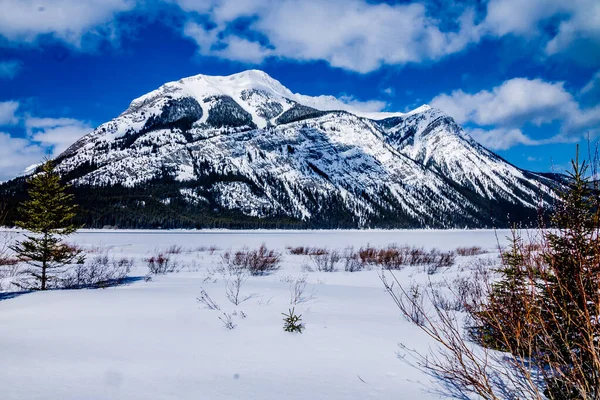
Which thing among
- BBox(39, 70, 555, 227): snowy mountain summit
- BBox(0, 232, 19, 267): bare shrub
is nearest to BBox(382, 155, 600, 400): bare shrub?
BBox(0, 232, 19, 267): bare shrub

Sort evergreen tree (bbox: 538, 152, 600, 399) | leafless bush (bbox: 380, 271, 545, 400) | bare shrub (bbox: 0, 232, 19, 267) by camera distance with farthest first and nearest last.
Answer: bare shrub (bbox: 0, 232, 19, 267) → leafless bush (bbox: 380, 271, 545, 400) → evergreen tree (bbox: 538, 152, 600, 399)

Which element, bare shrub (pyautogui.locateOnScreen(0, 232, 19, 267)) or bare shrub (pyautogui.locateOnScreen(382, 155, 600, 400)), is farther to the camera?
bare shrub (pyautogui.locateOnScreen(0, 232, 19, 267))

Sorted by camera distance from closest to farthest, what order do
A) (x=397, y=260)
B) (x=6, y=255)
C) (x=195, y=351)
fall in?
(x=195, y=351) → (x=6, y=255) → (x=397, y=260)

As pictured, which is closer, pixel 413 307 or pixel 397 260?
pixel 413 307

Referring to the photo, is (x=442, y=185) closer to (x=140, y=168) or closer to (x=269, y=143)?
(x=269, y=143)

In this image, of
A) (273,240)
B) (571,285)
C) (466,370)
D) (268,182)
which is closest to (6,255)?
(466,370)

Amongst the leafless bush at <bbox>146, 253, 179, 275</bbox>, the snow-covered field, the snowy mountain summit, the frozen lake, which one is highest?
the snowy mountain summit

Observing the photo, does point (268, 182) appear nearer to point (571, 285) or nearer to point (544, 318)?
point (544, 318)

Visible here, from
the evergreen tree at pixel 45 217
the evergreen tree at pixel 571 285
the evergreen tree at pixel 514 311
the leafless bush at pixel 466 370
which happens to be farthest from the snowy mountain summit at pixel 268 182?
the evergreen tree at pixel 571 285

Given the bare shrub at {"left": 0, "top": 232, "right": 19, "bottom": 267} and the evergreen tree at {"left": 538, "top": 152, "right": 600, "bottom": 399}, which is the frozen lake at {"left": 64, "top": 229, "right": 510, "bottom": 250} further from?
the evergreen tree at {"left": 538, "top": 152, "right": 600, "bottom": 399}

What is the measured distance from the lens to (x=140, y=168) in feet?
440

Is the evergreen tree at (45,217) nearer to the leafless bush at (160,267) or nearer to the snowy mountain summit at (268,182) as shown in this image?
the leafless bush at (160,267)

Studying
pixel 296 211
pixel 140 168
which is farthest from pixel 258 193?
pixel 140 168

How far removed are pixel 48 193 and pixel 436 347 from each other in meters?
12.5
